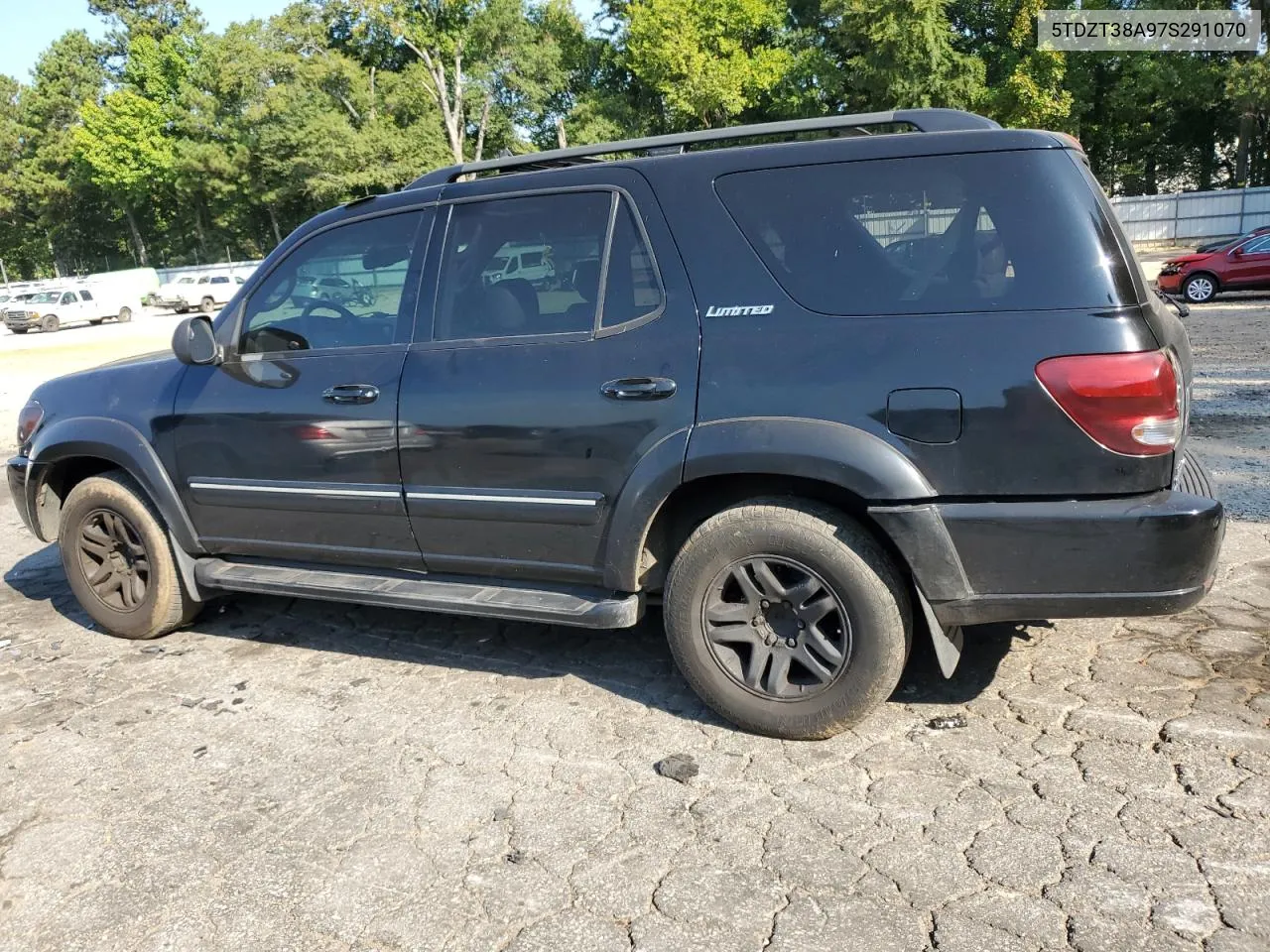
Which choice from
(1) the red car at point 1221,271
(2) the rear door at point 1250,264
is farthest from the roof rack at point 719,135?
(2) the rear door at point 1250,264

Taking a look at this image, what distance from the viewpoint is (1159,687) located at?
343cm

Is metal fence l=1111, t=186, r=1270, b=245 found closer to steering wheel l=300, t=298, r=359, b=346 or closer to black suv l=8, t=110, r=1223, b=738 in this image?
black suv l=8, t=110, r=1223, b=738

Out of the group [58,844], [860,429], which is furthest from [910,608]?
[58,844]

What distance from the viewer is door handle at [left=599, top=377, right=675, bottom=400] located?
3174 millimetres

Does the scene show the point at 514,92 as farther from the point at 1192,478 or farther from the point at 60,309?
the point at 1192,478

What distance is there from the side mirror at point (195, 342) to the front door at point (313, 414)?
83mm

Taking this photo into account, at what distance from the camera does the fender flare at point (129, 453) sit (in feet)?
13.9

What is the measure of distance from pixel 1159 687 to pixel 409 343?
3.00m

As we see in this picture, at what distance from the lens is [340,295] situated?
13.1 ft

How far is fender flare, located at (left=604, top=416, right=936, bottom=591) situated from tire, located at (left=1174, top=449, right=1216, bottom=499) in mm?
737

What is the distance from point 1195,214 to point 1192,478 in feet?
130

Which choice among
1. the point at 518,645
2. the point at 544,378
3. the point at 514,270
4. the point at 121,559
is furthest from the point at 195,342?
the point at 518,645

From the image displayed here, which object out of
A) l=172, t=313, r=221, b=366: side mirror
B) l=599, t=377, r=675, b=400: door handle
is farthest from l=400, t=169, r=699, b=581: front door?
l=172, t=313, r=221, b=366: side mirror

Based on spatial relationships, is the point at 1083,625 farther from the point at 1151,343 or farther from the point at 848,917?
the point at 848,917
